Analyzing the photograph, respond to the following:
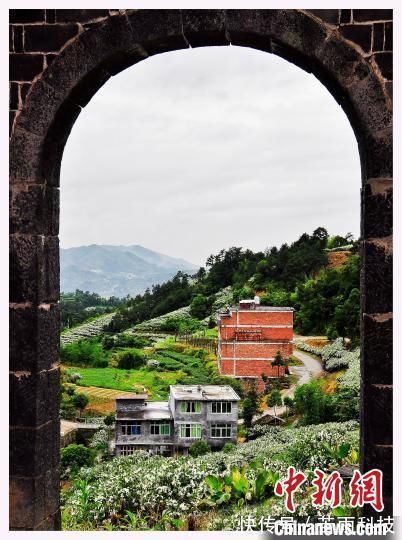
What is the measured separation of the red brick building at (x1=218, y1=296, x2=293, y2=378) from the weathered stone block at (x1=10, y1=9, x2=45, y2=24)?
1525cm

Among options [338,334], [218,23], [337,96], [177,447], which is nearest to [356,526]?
[337,96]

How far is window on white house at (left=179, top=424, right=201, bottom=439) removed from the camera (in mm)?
12257

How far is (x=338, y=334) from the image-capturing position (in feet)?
55.9

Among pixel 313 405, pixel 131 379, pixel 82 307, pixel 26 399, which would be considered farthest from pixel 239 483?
pixel 82 307

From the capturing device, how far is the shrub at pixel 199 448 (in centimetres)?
1208

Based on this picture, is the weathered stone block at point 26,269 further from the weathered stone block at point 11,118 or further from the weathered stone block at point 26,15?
the weathered stone block at point 26,15

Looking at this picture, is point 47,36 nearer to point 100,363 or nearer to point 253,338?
point 253,338

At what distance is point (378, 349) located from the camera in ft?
10.1

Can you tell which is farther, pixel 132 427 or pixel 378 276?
pixel 132 427

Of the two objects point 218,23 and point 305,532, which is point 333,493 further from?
point 218,23

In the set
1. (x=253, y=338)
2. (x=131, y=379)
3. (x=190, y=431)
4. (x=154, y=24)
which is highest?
(x=154, y=24)

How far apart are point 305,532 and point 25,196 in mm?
2370

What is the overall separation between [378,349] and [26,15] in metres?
2.59

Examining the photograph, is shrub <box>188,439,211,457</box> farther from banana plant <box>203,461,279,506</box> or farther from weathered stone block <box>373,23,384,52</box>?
weathered stone block <box>373,23,384,52</box>
